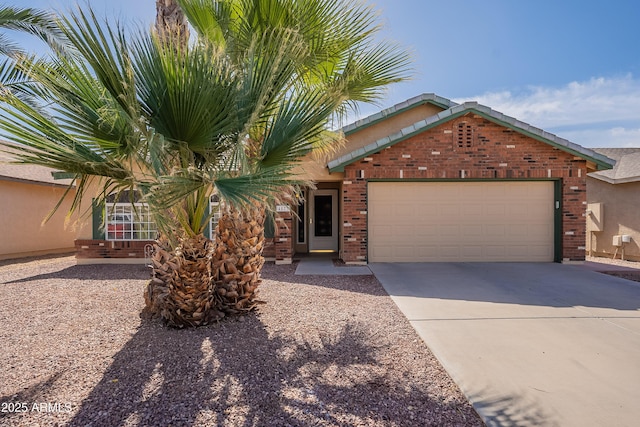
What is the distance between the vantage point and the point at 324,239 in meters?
13.4

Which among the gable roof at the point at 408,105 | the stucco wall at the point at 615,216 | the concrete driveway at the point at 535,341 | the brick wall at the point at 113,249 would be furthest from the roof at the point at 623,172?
the brick wall at the point at 113,249

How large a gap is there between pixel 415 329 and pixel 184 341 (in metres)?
3.06

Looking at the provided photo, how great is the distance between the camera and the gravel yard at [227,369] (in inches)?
110

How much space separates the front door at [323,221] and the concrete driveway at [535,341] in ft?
17.5

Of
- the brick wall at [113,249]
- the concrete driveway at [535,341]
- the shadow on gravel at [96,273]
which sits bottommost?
the shadow on gravel at [96,273]

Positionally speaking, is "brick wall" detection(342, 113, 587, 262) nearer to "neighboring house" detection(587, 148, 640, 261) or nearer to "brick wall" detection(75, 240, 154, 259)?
"neighboring house" detection(587, 148, 640, 261)

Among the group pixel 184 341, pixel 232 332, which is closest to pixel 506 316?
pixel 232 332

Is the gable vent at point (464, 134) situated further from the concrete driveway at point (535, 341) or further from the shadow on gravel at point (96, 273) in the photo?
the shadow on gravel at point (96, 273)

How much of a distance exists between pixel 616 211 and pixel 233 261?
46.3 ft

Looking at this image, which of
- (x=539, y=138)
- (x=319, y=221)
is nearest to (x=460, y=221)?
(x=539, y=138)

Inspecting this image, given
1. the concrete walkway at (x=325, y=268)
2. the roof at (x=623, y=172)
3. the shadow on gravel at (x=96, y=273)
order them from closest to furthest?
1. the shadow on gravel at (x=96, y=273)
2. the concrete walkway at (x=325, y=268)
3. the roof at (x=623, y=172)

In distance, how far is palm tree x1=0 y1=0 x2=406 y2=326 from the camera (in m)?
3.14

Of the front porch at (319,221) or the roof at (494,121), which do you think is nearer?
the roof at (494,121)

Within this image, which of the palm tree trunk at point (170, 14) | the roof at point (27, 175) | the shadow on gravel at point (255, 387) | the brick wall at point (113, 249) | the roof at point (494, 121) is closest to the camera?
the shadow on gravel at point (255, 387)
